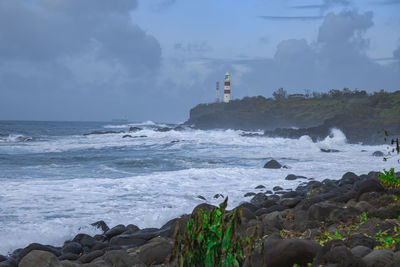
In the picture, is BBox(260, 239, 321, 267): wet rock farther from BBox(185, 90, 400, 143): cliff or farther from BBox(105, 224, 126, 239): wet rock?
BBox(185, 90, 400, 143): cliff

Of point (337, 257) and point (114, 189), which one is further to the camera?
point (114, 189)

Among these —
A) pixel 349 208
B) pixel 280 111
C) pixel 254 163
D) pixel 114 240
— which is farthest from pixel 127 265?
pixel 280 111

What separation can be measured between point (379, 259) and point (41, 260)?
3.05m

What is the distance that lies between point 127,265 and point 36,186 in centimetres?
764

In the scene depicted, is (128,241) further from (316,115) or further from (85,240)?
(316,115)

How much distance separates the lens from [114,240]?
5941mm

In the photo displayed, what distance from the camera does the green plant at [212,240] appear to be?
1.67 meters

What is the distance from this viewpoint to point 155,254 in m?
4.38

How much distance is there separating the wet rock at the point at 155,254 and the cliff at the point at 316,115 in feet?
89.2

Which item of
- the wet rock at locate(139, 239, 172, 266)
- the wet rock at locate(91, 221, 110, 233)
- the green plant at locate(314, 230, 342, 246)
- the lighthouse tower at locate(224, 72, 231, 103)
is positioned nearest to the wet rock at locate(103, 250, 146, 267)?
the wet rock at locate(139, 239, 172, 266)

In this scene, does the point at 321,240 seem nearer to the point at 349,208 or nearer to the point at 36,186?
the point at 349,208

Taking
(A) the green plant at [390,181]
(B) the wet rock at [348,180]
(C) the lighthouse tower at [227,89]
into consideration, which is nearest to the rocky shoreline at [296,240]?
(A) the green plant at [390,181]

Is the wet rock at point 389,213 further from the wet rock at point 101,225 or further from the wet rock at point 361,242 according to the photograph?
the wet rock at point 101,225

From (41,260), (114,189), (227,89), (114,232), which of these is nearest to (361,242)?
(41,260)
